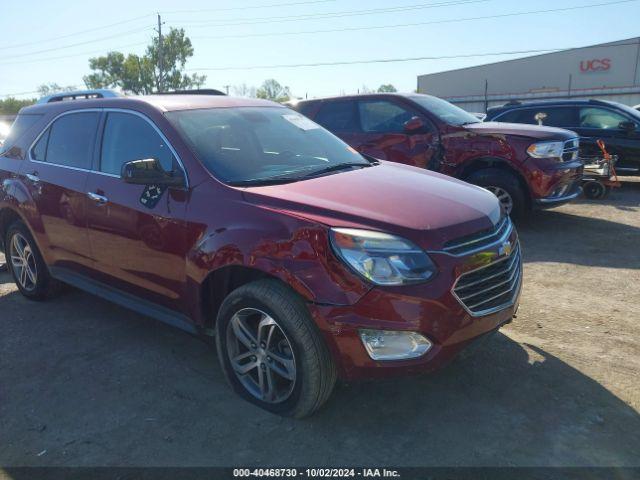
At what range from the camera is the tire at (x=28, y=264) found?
15.9ft

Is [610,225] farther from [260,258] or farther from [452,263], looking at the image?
[260,258]

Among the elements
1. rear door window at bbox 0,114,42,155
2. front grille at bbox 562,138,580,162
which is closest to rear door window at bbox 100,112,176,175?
rear door window at bbox 0,114,42,155

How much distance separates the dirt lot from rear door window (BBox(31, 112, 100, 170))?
1.36m

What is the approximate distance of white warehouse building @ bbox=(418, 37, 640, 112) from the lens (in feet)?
155

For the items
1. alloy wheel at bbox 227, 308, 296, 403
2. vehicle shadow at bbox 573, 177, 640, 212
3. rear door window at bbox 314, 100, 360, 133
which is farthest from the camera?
vehicle shadow at bbox 573, 177, 640, 212

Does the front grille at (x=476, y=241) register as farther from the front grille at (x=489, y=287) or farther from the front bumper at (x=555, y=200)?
the front bumper at (x=555, y=200)

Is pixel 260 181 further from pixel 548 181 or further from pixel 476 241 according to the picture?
pixel 548 181

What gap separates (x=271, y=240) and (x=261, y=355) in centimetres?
70

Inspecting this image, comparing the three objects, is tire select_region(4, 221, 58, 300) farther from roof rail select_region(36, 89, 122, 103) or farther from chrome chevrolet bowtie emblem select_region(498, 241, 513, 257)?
roof rail select_region(36, 89, 122, 103)

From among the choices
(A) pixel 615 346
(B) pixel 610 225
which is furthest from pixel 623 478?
(B) pixel 610 225

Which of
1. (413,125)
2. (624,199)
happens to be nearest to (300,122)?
(413,125)

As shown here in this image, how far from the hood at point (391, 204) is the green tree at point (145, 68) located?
231 ft

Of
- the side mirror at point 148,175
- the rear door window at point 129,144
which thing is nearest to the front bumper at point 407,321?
the side mirror at point 148,175

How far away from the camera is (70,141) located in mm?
4371
